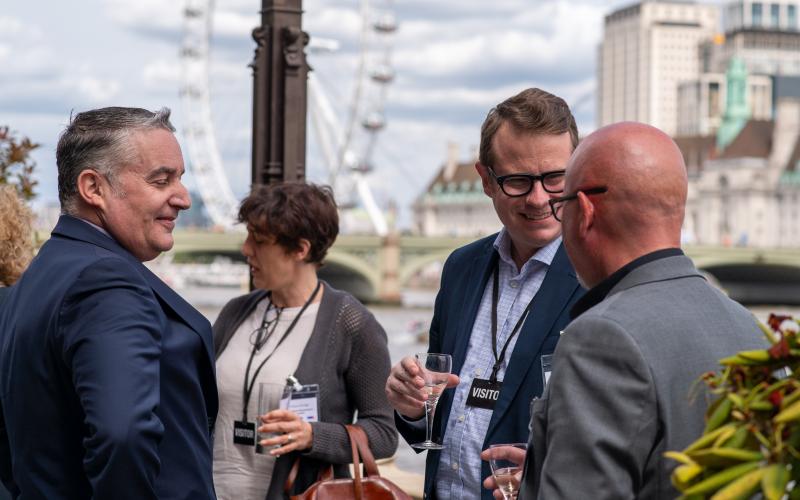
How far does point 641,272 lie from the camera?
67.5 inches

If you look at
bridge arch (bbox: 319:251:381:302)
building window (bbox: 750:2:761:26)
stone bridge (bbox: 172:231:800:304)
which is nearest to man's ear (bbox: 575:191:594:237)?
stone bridge (bbox: 172:231:800:304)

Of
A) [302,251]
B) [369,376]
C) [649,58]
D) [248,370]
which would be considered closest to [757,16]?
[649,58]

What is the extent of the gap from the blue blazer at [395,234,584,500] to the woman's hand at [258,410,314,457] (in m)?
0.26

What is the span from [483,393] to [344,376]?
2.33ft

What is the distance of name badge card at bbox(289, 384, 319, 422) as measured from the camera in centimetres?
292

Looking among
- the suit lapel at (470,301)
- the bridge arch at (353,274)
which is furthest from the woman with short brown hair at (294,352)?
the bridge arch at (353,274)

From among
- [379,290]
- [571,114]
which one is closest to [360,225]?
[379,290]

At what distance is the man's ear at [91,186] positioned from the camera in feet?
6.92

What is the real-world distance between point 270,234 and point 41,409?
1.24 meters

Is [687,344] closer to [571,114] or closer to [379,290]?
[571,114]

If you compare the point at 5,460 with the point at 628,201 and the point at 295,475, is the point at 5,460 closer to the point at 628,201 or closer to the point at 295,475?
the point at 295,475

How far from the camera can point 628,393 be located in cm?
160

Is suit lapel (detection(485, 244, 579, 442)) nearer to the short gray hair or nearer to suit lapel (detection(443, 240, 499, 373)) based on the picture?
suit lapel (detection(443, 240, 499, 373))

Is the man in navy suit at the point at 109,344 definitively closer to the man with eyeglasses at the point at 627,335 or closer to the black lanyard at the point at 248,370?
the man with eyeglasses at the point at 627,335
